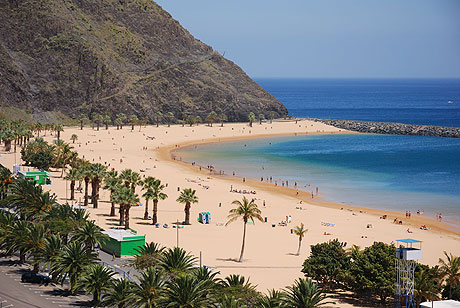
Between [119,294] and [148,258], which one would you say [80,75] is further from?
[119,294]

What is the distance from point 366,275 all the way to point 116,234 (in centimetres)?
1985

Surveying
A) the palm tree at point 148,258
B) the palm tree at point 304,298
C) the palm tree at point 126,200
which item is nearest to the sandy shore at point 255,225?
the palm tree at point 126,200

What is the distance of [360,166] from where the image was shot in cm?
10900

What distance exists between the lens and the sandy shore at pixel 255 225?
50872 millimetres

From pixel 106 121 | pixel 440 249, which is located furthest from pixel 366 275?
pixel 106 121

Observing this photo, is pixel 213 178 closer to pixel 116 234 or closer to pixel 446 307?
pixel 116 234

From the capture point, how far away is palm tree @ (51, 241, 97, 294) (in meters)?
38.8

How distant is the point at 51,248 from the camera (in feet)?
134

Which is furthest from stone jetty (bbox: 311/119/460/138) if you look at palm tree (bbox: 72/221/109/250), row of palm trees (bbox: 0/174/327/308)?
palm tree (bbox: 72/221/109/250)

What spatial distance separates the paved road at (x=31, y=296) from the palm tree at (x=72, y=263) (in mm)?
845

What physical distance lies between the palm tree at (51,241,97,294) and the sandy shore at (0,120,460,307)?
1153 cm

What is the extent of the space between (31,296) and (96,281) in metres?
4.88

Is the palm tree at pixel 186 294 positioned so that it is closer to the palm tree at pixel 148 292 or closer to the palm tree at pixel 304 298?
the palm tree at pixel 148 292

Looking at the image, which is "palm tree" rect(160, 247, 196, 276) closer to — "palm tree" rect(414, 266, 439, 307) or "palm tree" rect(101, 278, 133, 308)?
"palm tree" rect(101, 278, 133, 308)
